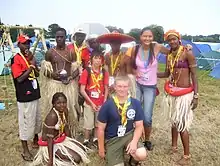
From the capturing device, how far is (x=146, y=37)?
3928 millimetres

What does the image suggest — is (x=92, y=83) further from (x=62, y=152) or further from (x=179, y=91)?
(x=179, y=91)

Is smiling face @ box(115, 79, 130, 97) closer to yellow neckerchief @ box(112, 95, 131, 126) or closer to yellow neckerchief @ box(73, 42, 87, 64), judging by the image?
yellow neckerchief @ box(112, 95, 131, 126)

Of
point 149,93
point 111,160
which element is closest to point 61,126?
point 111,160

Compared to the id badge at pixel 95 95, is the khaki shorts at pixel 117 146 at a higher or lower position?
lower

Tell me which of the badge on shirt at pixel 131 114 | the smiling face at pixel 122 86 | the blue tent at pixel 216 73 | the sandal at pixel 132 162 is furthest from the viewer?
the blue tent at pixel 216 73

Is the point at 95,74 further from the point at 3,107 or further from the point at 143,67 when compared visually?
the point at 3,107

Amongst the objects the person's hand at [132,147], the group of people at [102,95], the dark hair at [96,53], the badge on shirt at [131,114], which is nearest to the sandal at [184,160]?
the group of people at [102,95]

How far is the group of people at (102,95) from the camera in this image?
3359mm

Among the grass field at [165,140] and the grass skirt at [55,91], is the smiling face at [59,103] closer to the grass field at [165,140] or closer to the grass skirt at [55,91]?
the grass skirt at [55,91]

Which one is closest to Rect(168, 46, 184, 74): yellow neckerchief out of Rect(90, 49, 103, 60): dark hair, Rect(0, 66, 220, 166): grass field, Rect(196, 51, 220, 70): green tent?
Rect(90, 49, 103, 60): dark hair

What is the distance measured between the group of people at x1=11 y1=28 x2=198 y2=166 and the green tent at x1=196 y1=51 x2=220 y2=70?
40.4 ft

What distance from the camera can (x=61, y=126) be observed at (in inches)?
150

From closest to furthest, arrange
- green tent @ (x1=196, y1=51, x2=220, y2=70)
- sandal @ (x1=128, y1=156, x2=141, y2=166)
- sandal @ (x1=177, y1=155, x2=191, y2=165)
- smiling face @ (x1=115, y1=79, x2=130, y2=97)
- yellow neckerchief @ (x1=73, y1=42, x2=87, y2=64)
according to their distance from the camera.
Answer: smiling face @ (x1=115, y1=79, x2=130, y2=97)
sandal @ (x1=128, y1=156, x2=141, y2=166)
sandal @ (x1=177, y1=155, x2=191, y2=165)
yellow neckerchief @ (x1=73, y1=42, x2=87, y2=64)
green tent @ (x1=196, y1=51, x2=220, y2=70)

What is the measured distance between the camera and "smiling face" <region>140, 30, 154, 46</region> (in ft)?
12.8
